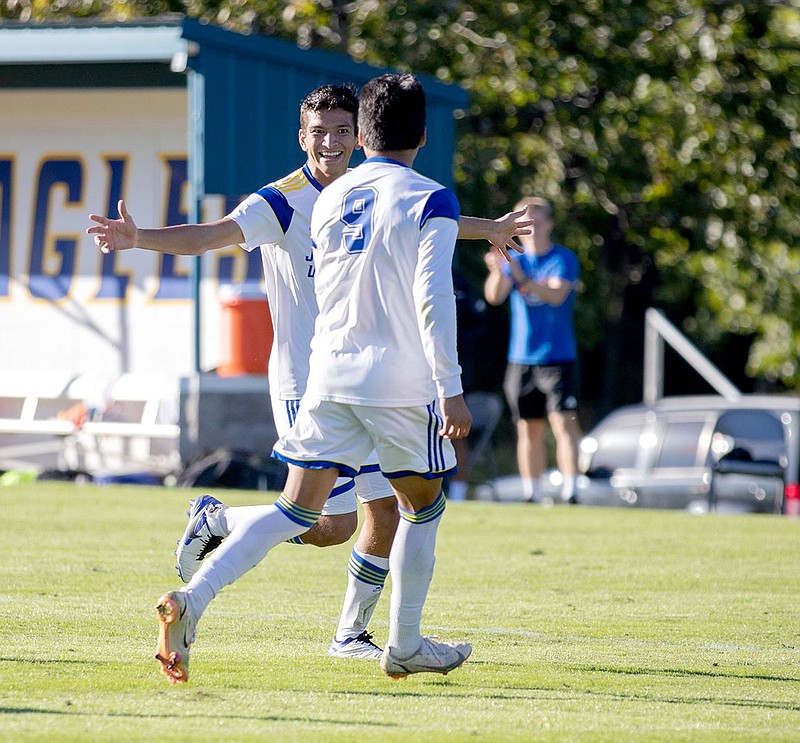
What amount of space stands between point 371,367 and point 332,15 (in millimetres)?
16159

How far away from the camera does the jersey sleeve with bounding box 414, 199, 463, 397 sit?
541 cm

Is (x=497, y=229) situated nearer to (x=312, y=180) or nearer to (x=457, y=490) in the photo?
(x=312, y=180)

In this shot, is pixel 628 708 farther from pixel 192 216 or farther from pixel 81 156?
pixel 81 156

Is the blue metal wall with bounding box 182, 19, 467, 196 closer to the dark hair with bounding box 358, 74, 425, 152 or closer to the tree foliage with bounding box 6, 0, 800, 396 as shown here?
the tree foliage with bounding box 6, 0, 800, 396

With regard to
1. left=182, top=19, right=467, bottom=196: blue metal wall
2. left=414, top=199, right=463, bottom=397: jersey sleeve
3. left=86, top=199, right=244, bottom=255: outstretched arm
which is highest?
left=182, top=19, right=467, bottom=196: blue metal wall

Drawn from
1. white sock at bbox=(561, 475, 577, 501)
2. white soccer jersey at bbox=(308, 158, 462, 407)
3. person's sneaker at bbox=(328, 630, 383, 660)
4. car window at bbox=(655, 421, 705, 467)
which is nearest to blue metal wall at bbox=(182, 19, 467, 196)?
white sock at bbox=(561, 475, 577, 501)

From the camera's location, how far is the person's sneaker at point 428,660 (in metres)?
5.63

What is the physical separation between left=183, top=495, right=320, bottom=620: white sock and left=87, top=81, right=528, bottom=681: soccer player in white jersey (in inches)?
18.5

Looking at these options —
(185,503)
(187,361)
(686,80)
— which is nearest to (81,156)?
(187,361)

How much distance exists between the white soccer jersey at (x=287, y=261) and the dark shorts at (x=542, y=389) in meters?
6.37

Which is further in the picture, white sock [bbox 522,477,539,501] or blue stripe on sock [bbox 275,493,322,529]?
white sock [bbox 522,477,539,501]

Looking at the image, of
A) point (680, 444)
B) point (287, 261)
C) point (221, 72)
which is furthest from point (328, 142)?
point (680, 444)

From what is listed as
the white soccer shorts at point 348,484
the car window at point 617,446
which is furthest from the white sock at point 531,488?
the white soccer shorts at point 348,484

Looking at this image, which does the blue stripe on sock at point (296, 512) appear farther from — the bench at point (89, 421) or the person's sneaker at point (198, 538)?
the bench at point (89, 421)
